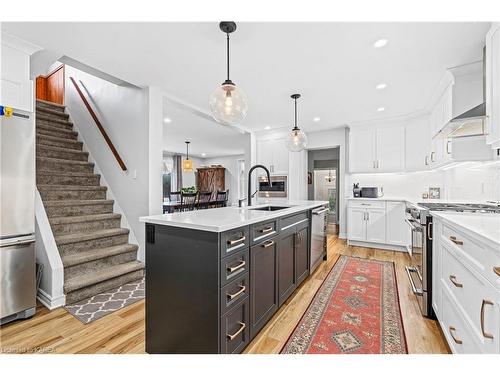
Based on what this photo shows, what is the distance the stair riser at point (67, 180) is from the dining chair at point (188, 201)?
2.60 meters

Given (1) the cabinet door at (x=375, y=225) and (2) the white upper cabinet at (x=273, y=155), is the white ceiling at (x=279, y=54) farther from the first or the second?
(2) the white upper cabinet at (x=273, y=155)

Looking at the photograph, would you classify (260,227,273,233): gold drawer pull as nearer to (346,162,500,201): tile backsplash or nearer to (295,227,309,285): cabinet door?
(295,227,309,285): cabinet door

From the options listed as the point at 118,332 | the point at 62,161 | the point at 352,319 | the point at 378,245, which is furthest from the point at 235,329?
the point at 378,245

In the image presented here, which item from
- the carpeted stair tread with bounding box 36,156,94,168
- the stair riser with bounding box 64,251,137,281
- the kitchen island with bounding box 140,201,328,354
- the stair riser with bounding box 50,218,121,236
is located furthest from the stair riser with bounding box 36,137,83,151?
the kitchen island with bounding box 140,201,328,354

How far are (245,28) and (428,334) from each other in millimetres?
2809

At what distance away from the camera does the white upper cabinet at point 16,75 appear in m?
2.02

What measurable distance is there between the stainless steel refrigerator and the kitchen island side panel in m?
1.26

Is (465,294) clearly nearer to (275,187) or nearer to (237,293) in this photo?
(237,293)

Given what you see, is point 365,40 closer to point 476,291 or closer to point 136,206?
point 476,291

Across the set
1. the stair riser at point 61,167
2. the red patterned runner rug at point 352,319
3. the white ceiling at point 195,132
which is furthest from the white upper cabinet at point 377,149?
the stair riser at point 61,167

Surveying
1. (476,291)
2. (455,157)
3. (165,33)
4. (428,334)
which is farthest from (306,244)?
(165,33)

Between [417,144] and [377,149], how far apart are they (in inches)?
25.1

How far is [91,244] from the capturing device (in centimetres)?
293

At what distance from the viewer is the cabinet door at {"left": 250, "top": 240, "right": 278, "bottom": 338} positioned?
5.47ft
